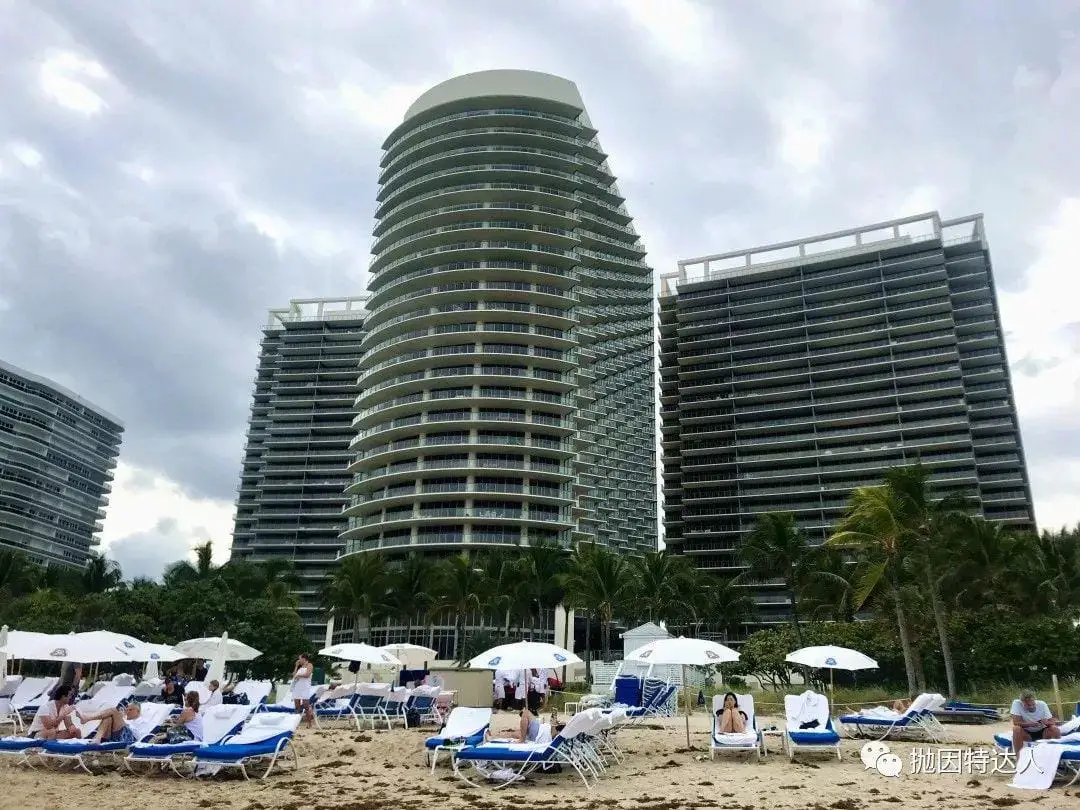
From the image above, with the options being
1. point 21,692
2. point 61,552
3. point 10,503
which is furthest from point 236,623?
point 61,552

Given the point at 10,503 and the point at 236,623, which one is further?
the point at 10,503

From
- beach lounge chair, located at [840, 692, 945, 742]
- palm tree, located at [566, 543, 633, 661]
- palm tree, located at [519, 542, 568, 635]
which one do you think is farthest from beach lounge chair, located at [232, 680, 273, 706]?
palm tree, located at [519, 542, 568, 635]

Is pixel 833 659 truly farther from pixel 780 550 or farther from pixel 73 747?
pixel 780 550

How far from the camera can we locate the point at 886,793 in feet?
33.7

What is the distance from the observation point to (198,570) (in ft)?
187

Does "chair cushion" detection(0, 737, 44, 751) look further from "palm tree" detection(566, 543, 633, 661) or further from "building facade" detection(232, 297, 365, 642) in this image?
"building facade" detection(232, 297, 365, 642)

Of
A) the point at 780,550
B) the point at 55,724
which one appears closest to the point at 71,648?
the point at 55,724

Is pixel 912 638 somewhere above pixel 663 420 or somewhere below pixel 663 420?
below

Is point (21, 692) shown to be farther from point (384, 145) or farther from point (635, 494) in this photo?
point (635, 494)

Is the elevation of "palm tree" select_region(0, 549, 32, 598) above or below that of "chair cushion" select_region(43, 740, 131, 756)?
above

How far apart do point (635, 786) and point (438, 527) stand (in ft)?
186

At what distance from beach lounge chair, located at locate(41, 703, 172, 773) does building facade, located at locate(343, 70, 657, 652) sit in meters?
50.6

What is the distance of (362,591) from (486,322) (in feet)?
89.8

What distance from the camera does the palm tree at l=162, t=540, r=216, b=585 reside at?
5616 cm
